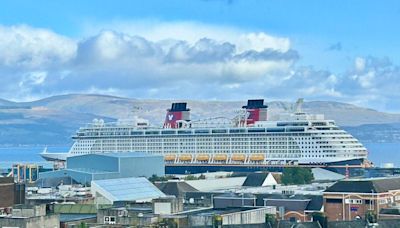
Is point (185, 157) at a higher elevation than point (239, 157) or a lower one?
higher

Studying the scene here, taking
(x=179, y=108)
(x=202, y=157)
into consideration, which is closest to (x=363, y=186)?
(x=202, y=157)

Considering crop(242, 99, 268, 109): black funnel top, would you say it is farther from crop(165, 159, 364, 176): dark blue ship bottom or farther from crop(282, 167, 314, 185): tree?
crop(282, 167, 314, 185): tree

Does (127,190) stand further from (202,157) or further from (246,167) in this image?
(202,157)

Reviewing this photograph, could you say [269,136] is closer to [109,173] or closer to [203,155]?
[203,155]

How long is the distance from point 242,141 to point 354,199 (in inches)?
3364

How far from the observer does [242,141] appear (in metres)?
154

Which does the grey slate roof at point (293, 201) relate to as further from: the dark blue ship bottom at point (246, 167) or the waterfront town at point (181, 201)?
the dark blue ship bottom at point (246, 167)

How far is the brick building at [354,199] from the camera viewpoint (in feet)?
222

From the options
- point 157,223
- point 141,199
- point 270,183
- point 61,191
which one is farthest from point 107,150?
point 157,223

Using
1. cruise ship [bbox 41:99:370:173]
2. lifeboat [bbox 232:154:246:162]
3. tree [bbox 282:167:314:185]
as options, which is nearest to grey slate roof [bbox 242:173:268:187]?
tree [bbox 282:167:314:185]

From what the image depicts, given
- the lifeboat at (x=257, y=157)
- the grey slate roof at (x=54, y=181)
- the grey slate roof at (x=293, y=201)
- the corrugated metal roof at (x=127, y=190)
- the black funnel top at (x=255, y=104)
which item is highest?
the black funnel top at (x=255, y=104)

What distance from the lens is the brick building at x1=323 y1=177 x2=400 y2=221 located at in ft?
222

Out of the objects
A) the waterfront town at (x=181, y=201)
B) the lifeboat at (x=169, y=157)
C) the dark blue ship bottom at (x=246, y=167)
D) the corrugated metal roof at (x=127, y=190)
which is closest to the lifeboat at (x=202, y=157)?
the dark blue ship bottom at (x=246, y=167)

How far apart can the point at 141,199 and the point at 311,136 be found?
76.0 meters
